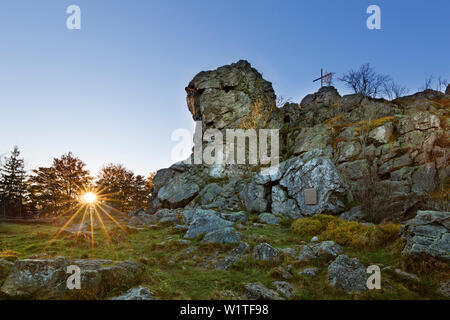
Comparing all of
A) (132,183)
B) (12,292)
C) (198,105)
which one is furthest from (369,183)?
(132,183)

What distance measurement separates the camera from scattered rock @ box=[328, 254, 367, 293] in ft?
18.1

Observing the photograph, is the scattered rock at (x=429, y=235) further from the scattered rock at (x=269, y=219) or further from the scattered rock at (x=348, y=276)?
the scattered rock at (x=269, y=219)

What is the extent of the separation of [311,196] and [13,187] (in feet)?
149

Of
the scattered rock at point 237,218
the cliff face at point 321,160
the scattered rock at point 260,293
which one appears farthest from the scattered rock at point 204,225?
the scattered rock at point 260,293

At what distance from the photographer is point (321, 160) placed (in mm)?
16828

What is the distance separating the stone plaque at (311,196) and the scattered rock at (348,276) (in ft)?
30.9

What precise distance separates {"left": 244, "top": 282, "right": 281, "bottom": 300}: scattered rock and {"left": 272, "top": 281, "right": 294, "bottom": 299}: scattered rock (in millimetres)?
262

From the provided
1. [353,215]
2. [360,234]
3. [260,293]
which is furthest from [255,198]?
[260,293]

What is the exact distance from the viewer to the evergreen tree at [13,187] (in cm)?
3481

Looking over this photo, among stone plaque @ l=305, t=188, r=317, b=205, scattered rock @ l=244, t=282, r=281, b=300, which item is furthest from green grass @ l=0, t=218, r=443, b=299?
stone plaque @ l=305, t=188, r=317, b=205

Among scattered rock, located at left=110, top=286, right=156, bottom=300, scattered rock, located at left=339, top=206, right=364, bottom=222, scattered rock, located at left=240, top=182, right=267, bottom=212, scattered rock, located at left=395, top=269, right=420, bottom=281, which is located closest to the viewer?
scattered rock, located at left=110, top=286, right=156, bottom=300

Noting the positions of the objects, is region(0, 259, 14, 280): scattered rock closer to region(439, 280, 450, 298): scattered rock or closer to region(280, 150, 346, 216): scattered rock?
region(439, 280, 450, 298): scattered rock
